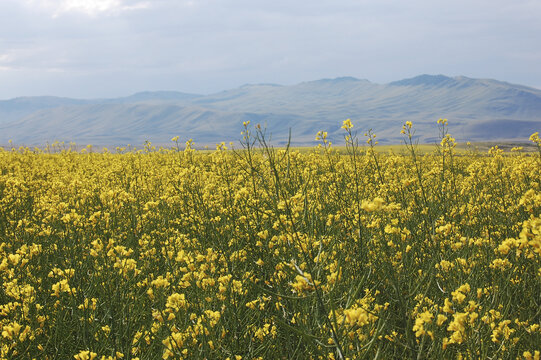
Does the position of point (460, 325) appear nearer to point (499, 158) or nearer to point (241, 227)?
point (241, 227)

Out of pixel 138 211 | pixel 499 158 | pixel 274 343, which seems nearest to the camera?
pixel 274 343

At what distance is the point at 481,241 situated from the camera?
3355mm

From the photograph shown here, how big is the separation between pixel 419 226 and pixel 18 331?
406 centimetres

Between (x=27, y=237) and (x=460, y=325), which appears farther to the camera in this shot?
(x=27, y=237)

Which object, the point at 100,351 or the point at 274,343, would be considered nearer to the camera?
the point at 100,351

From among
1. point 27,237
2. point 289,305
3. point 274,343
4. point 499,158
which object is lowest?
point 274,343

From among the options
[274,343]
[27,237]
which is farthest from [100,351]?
[27,237]

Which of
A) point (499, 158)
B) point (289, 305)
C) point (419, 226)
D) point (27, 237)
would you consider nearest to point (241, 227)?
point (289, 305)

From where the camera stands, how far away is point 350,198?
6.28 meters

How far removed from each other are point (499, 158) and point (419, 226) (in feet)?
14.9

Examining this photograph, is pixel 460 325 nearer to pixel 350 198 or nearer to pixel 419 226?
pixel 419 226

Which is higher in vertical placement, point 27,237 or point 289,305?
point 27,237

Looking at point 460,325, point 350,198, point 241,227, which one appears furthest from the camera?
point 350,198

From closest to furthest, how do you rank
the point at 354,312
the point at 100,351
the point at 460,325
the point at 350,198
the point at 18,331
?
the point at 354,312 < the point at 460,325 < the point at 18,331 < the point at 100,351 < the point at 350,198
